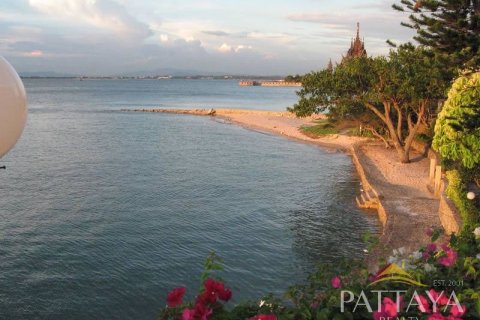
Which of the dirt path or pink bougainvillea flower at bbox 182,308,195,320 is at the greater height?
pink bougainvillea flower at bbox 182,308,195,320

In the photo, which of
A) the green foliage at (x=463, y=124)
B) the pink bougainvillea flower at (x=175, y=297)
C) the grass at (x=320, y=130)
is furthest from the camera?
the grass at (x=320, y=130)

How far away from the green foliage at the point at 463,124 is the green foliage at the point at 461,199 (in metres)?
0.63

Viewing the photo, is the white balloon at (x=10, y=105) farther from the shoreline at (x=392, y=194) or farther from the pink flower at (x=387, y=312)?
the shoreline at (x=392, y=194)

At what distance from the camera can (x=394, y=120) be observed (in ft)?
104

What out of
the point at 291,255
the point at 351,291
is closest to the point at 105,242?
the point at 291,255

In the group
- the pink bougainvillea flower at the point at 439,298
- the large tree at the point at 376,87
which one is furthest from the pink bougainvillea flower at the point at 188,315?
the large tree at the point at 376,87

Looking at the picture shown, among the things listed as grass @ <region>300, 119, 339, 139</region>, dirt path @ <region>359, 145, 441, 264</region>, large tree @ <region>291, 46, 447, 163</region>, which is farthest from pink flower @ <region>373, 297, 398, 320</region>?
grass @ <region>300, 119, 339, 139</region>

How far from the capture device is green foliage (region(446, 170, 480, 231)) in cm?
1244

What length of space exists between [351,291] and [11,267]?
13154 mm

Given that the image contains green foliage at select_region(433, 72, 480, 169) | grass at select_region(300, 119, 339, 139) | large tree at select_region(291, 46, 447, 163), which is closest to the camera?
green foliage at select_region(433, 72, 480, 169)

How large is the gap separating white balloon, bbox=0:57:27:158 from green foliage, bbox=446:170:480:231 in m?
11.2

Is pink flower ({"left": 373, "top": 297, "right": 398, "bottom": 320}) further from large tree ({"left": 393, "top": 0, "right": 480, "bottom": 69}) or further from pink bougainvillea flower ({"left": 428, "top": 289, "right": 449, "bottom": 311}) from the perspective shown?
large tree ({"left": 393, "top": 0, "right": 480, "bottom": 69})

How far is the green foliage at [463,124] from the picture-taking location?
14.9m

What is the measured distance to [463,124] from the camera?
1488 centimetres
